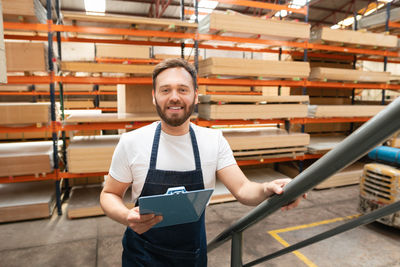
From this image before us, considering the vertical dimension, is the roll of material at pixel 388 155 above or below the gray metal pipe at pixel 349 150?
below

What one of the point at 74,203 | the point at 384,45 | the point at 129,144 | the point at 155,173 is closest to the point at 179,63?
the point at 129,144

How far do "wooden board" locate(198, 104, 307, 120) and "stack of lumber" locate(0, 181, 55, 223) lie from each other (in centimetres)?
338

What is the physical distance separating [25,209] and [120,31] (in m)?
3.50

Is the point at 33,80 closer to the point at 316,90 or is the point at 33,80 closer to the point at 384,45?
→ the point at 316,90

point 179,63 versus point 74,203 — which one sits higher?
point 179,63

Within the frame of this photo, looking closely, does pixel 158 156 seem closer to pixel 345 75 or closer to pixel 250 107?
pixel 250 107

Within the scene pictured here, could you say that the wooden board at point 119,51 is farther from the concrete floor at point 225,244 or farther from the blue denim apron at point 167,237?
the blue denim apron at point 167,237

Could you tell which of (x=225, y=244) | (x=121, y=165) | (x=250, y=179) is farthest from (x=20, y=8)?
(x=250, y=179)

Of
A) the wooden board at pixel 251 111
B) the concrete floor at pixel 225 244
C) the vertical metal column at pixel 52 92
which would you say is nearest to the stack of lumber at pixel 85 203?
the concrete floor at pixel 225 244

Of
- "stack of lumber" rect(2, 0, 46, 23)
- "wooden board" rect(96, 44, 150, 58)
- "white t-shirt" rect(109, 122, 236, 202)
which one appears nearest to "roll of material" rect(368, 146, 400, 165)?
"white t-shirt" rect(109, 122, 236, 202)

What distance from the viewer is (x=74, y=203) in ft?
16.6

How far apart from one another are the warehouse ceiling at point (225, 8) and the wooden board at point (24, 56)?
29.8ft

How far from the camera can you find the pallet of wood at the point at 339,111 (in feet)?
20.7

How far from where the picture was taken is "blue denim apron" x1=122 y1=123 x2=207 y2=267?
1740 mm
